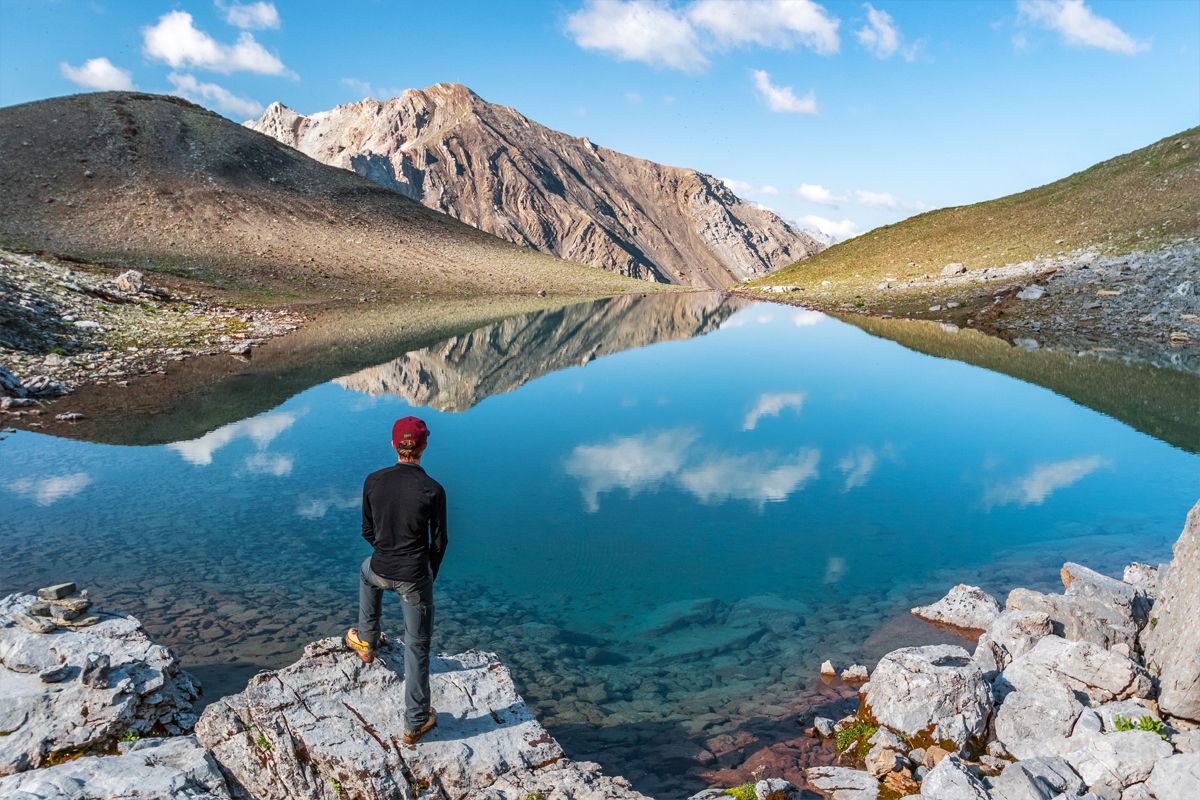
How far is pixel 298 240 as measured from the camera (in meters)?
82.1

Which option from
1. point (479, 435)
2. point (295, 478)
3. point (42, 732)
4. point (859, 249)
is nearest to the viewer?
point (42, 732)

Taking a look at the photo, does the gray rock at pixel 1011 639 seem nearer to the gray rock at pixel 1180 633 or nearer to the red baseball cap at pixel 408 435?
the gray rock at pixel 1180 633

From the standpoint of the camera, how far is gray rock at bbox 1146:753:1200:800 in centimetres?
700

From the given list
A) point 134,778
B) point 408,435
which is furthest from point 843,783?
point 134,778

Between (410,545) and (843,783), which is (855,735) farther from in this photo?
(410,545)

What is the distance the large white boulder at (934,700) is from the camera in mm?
8883

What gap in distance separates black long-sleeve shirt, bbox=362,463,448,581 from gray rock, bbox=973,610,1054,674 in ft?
25.4

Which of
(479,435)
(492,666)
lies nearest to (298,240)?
(479,435)

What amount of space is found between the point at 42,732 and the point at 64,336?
3262 cm

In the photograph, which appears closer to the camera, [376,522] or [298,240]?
[376,522]

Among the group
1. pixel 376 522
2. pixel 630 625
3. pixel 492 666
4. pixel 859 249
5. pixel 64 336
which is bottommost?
pixel 630 625

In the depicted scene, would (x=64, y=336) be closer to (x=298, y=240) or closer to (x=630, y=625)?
(x=630, y=625)

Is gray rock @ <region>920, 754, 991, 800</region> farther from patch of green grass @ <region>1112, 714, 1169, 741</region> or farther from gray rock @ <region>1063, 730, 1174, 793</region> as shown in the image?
patch of green grass @ <region>1112, 714, 1169, 741</region>

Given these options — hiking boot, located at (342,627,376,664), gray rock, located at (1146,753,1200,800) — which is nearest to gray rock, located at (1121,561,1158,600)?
gray rock, located at (1146,753,1200,800)
